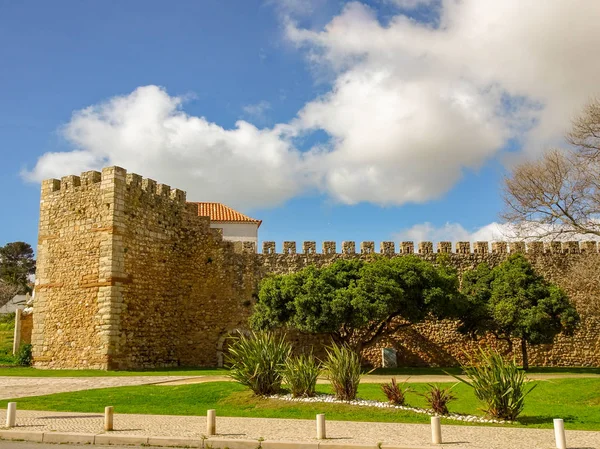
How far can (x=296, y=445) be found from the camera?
26.9ft

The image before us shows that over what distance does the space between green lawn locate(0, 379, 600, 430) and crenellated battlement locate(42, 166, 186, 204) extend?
890 cm

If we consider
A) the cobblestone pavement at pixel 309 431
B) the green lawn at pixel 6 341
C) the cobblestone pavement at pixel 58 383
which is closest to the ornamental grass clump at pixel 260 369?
the cobblestone pavement at pixel 309 431

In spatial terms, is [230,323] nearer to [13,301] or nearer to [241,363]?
[241,363]

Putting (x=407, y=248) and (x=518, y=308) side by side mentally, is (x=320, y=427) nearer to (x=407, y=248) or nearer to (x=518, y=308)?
(x=518, y=308)

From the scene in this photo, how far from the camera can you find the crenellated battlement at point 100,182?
2102 centimetres

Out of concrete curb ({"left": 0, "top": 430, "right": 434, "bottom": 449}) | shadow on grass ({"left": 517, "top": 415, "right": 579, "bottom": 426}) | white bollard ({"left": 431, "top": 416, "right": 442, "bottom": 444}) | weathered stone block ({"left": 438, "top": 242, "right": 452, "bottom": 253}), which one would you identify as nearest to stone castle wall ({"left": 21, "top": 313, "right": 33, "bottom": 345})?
weathered stone block ({"left": 438, "top": 242, "right": 452, "bottom": 253})

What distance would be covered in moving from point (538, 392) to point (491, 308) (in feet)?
28.4

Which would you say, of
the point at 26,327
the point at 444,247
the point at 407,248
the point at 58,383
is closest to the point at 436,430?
the point at 58,383

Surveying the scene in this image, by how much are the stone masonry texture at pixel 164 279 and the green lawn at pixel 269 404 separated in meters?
6.47

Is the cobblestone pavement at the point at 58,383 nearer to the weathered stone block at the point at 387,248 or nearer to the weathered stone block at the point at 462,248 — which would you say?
the weathered stone block at the point at 387,248

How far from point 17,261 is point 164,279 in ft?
143

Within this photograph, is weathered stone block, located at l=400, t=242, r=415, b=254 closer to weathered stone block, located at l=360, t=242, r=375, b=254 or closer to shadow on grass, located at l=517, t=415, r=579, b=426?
weathered stone block, located at l=360, t=242, r=375, b=254

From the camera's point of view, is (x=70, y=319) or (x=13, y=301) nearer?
(x=70, y=319)

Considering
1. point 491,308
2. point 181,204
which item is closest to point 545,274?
point 491,308
